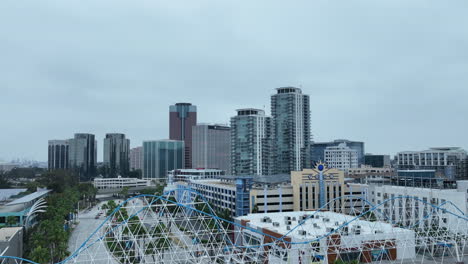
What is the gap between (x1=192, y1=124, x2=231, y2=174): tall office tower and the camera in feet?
373

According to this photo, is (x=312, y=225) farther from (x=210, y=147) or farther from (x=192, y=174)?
(x=210, y=147)

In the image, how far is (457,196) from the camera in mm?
29734

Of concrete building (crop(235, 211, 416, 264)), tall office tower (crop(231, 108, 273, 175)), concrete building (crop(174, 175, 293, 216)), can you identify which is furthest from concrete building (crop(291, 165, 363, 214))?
tall office tower (crop(231, 108, 273, 175))

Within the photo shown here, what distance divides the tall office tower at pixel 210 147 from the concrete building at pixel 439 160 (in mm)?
54563

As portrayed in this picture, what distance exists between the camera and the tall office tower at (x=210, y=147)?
11356 cm

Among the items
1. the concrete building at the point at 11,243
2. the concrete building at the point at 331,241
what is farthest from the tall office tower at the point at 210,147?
the concrete building at the point at 11,243

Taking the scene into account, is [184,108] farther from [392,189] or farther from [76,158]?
[392,189]

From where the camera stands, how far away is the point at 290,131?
2928 inches

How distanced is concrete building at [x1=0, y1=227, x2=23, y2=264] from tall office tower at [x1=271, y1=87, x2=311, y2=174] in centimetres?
5550

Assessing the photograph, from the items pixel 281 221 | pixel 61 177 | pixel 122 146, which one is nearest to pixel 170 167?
pixel 122 146

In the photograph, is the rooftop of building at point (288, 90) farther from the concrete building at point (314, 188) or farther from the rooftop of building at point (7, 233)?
the rooftop of building at point (7, 233)

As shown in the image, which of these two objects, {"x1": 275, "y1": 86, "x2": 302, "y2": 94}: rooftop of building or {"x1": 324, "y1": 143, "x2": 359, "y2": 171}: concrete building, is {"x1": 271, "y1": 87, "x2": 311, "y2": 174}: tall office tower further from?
{"x1": 324, "y1": 143, "x2": 359, "y2": 171}: concrete building

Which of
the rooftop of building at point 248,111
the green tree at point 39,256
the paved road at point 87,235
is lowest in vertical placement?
the paved road at point 87,235

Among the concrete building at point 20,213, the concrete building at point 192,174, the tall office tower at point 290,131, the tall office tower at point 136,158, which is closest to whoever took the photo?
the concrete building at point 20,213
